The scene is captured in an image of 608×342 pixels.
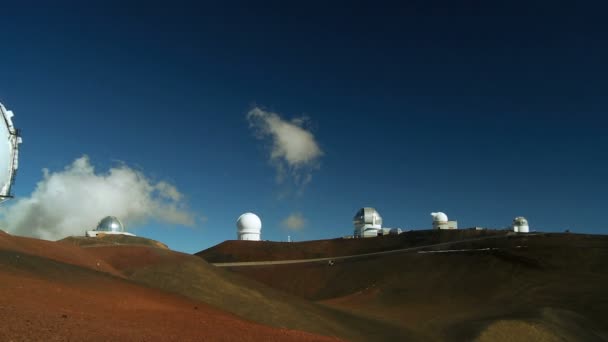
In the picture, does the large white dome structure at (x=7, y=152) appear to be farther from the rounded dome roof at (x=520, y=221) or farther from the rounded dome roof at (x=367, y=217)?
the rounded dome roof at (x=520, y=221)

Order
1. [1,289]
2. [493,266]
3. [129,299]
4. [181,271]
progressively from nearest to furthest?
[1,289], [129,299], [181,271], [493,266]

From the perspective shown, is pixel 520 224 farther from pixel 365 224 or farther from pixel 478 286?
pixel 478 286

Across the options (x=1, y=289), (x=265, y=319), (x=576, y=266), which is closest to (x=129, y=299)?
(x=1, y=289)

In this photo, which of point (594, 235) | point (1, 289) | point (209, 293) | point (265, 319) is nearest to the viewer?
point (1, 289)

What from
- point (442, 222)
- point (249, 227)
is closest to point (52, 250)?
point (249, 227)

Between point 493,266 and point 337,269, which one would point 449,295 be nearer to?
point 493,266

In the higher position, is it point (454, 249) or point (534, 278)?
point (454, 249)
